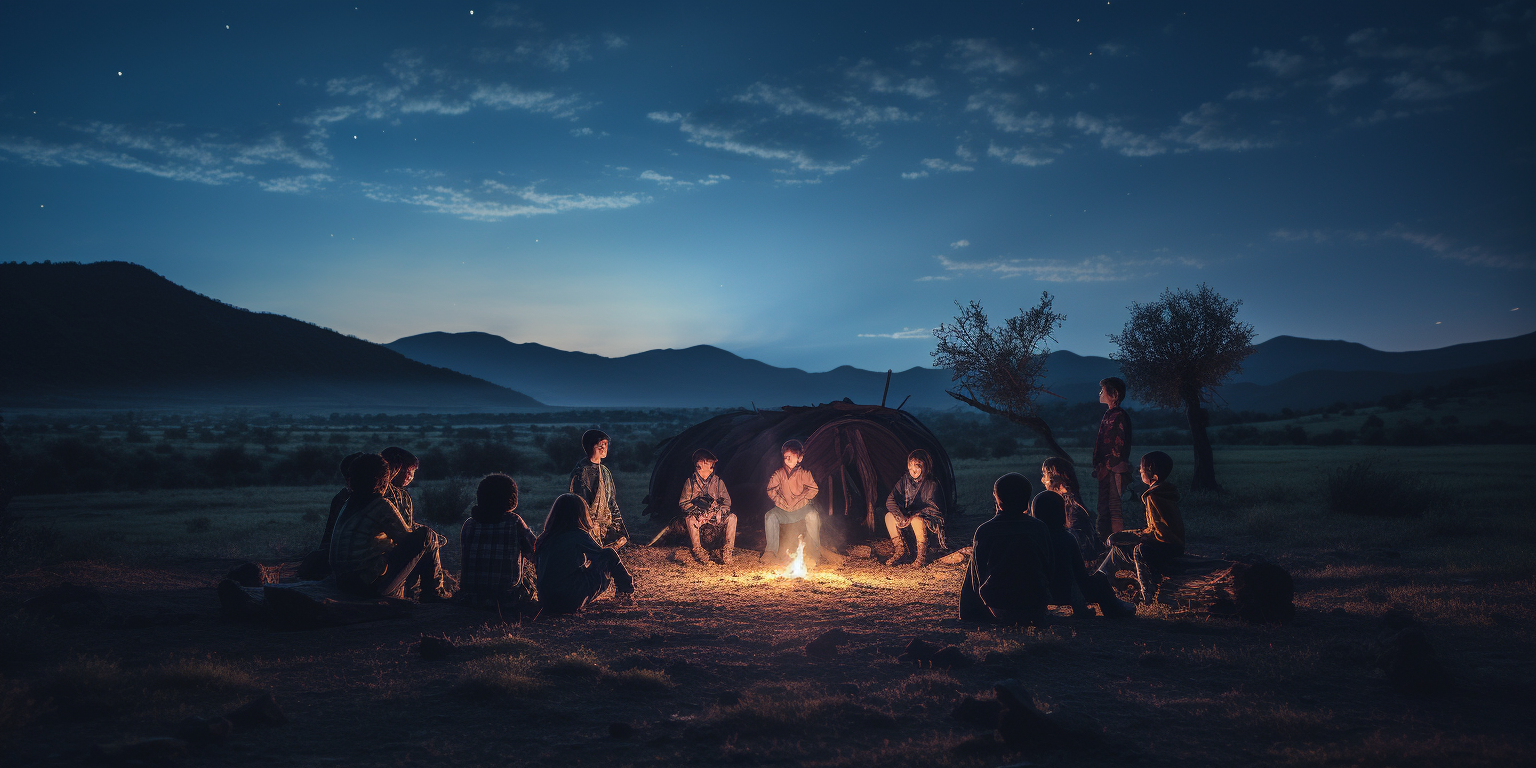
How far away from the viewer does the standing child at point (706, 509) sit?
10.3 meters

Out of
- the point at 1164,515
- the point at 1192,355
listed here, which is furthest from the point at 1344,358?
the point at 1164,515

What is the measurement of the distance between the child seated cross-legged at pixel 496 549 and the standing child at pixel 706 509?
10.8 feet

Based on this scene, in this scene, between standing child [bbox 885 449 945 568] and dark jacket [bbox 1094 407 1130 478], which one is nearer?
dark jacket [bbox 1094 407 1130 478]

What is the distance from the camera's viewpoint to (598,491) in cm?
939

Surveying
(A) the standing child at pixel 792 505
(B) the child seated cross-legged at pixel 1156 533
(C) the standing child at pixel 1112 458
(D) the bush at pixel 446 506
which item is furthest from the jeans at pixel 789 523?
(D) the bush at pixel 446 506

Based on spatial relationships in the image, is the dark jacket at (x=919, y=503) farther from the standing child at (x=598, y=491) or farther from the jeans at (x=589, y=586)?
the jeans at (x=589, y=586)

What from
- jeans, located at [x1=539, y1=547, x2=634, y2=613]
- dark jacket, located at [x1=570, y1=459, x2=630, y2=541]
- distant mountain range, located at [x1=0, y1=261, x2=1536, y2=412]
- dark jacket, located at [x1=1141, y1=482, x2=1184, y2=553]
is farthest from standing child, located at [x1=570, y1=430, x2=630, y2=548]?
distant mountain range, located at [x1=0, y1=261, x2=1536, y2=412]

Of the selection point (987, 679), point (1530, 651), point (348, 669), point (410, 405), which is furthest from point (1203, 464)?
point (410, 405)

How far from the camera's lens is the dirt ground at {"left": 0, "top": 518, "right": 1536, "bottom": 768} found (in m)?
4.21

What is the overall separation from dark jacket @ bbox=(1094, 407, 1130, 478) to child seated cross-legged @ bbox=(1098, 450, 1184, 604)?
64.8 inches

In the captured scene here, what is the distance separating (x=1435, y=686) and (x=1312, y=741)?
1597 millimetres

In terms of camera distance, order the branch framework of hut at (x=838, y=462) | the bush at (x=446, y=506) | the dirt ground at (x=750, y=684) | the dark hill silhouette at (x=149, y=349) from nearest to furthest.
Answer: the dirt ground at (x=750, y=684), the branch framework of hut at (x=838, y=462), the bush at (x=446, y=506), the dark hill silhouette at (x=149, y=349)

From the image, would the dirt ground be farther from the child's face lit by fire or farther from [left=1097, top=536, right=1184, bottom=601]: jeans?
the child's face lit by fire

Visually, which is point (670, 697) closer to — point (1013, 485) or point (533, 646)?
point (533, 646)
